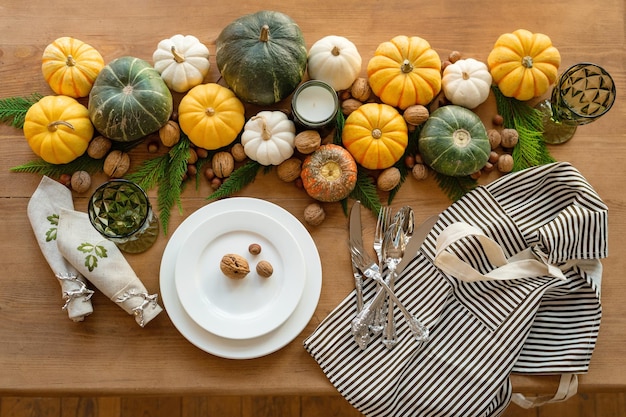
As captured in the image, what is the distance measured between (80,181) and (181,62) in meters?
0.38

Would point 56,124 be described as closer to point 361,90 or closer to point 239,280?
point 239,280

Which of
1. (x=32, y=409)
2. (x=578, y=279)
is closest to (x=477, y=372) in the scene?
(x=578, y=279)

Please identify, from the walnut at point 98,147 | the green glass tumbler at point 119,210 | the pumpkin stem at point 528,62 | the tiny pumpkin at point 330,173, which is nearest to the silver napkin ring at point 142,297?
the green glass tumbler at point 119,210

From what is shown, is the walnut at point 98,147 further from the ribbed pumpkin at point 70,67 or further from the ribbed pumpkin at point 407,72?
the ribbed pumpkin at point 407,72

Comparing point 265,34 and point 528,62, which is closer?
point 265,34

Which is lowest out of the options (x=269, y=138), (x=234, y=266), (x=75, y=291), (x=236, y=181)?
(x=75, y=291)

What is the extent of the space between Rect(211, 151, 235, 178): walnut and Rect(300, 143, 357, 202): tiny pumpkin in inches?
7.3

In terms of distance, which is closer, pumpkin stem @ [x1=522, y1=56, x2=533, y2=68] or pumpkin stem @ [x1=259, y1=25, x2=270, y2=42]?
pumpkin stem @ [x1=259, y1=25, x2=270, y2=42]

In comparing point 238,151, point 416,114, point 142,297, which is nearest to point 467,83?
point 416,114

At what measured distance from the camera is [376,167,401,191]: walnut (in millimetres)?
1324

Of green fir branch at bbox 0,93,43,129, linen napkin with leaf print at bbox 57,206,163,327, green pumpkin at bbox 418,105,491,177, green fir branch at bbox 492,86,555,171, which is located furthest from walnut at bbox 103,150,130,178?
green fir branch at bbox 492,86,555,171

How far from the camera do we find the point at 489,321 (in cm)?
130

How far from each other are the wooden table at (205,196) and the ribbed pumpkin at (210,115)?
0.11 m

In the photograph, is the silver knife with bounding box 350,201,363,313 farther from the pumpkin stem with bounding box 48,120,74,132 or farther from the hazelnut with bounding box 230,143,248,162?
the pumpkin stem with bounding box 48,120,74,132
